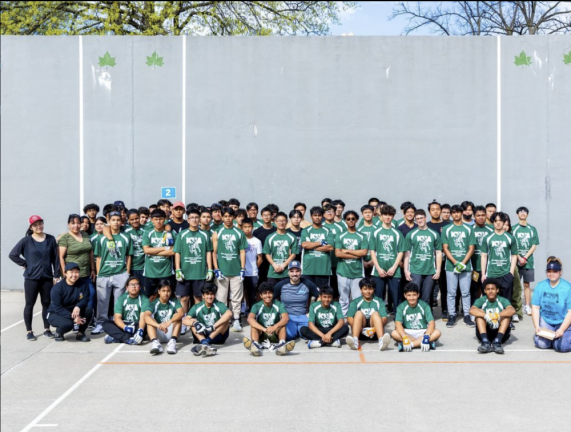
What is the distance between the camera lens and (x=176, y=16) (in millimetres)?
22109

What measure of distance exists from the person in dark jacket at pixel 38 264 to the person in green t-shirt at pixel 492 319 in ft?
20.3

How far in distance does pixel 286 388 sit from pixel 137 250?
4117 mm

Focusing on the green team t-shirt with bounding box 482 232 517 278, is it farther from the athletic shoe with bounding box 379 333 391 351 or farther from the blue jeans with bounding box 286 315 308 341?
the blue jeans with bounding box 286 315 308 341

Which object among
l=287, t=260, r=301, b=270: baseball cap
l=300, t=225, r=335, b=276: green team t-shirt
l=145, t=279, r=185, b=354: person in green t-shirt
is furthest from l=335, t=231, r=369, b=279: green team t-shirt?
l=145, t=279, r=185, b=354: person in green t-shirt

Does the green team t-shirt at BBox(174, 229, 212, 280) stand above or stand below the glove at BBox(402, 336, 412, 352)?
above

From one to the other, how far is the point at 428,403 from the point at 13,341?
6396 millimetres

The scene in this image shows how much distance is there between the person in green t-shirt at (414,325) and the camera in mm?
9742

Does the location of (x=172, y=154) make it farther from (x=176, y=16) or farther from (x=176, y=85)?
(x=176, y=16)

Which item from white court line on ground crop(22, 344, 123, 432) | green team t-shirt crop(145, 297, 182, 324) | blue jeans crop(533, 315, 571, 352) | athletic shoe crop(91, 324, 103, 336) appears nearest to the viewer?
white court line on ground crop(22, 344, 123, 432)

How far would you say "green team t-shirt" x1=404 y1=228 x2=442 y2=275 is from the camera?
11.1 metres

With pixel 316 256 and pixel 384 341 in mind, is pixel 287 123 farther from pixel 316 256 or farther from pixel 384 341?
pixel 384 341

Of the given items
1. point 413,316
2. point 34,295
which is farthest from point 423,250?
point 34,295

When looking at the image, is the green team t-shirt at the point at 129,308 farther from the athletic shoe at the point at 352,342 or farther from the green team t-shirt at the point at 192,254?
the athletic shoe at the point at 352,342

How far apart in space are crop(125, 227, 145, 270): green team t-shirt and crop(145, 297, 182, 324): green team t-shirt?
116 cm
